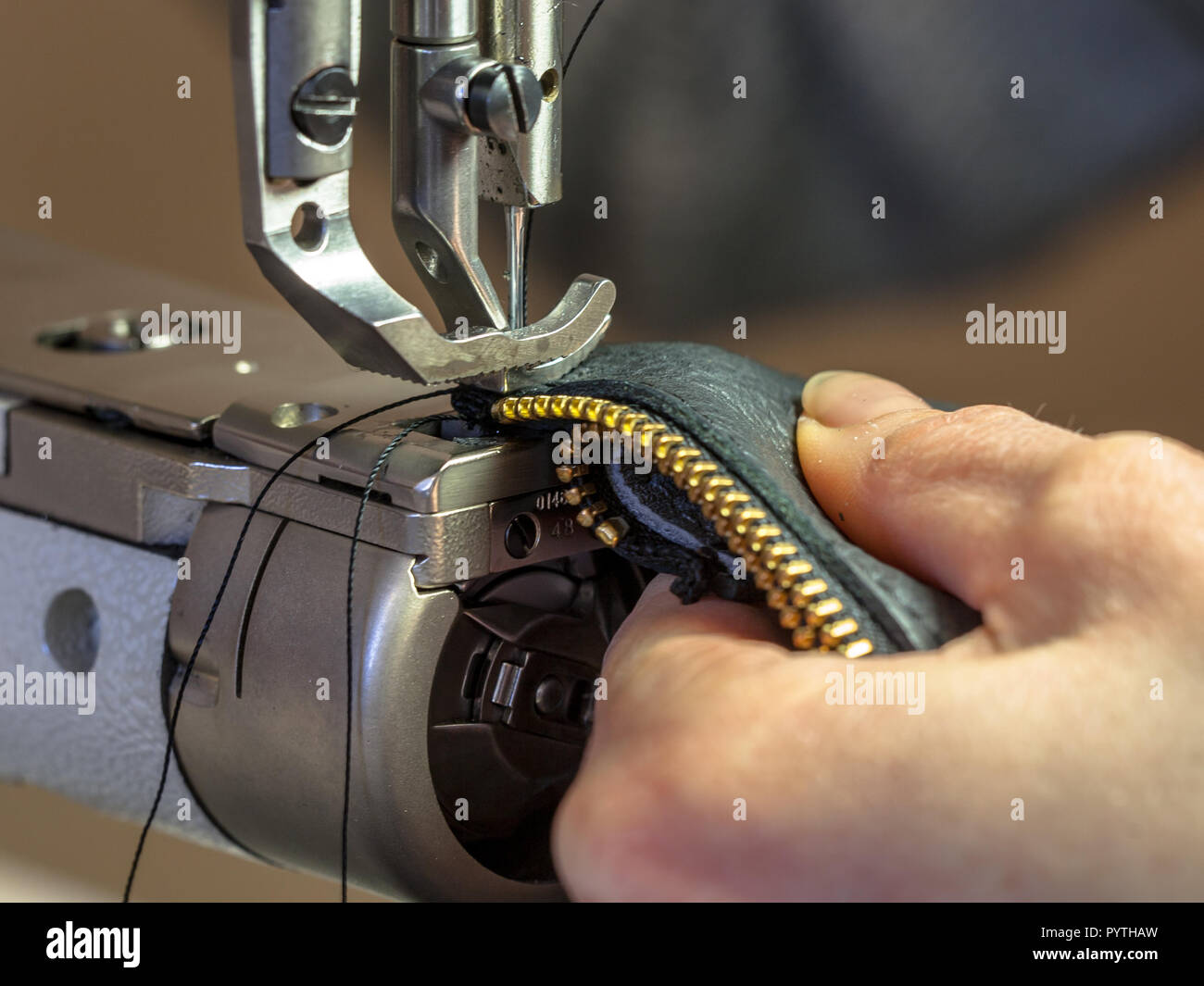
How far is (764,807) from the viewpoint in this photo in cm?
36

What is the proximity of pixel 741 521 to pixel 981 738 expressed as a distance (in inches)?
4.0

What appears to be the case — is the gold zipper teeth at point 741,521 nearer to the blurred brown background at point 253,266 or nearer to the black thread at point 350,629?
the black thread at point 350,629

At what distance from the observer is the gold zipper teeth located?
1.32 ft

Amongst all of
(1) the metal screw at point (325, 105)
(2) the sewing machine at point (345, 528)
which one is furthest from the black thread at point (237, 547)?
(1) the metal screw at point (325, 105)

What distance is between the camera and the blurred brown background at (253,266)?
668 mm

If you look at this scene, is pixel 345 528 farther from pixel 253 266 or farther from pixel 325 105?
pixel 253 266

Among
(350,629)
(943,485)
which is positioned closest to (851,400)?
(943,485)

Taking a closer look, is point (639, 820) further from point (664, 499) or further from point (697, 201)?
point (697, 201)

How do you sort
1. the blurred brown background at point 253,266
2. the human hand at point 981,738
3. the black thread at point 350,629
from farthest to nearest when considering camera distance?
the blurred brown background at point 253,266
the black thread at point 350,629
the human hand at point 981,738

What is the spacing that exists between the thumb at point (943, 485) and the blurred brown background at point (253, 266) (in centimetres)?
30

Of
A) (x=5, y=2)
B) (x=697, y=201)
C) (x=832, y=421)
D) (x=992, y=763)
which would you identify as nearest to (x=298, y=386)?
(x=832, y=421)

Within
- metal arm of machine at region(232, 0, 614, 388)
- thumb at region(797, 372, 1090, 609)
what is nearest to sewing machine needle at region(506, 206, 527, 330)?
metal arm of machine at region(232, 0, 614, 388)

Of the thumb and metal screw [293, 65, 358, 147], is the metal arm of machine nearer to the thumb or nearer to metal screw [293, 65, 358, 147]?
metal screw [293, 65, 358, 147]

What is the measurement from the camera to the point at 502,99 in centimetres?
44
